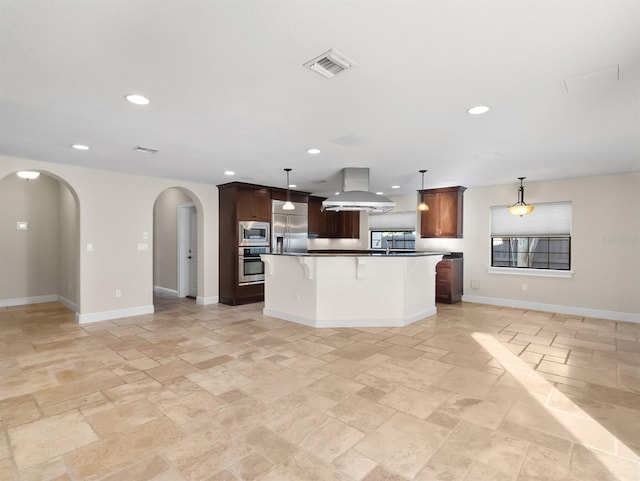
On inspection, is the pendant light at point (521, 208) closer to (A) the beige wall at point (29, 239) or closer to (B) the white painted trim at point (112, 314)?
(B) the white painted trim at point (112, 314)

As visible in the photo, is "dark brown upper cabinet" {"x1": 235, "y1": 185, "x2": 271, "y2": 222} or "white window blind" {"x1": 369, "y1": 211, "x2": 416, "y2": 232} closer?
"dark brown upper cabinet" {"x1": 235, "y1": 185, "x2": 271, "y2": 222}

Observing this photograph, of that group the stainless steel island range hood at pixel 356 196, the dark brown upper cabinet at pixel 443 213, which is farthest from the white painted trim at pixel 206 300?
the dark brown upper cabinet at pixel 443 213

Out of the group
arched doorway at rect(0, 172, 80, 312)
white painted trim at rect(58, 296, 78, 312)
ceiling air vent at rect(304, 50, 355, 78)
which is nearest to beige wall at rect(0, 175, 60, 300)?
arched doorway at rect(0, 172, 80, 312)

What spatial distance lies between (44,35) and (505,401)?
403cm

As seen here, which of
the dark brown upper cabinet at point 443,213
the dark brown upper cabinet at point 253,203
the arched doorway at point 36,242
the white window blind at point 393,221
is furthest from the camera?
the white window blind at point 393,221

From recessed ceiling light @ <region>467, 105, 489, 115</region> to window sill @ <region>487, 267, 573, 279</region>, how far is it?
4735 mm

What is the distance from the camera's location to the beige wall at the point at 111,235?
5270mm

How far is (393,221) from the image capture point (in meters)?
8.66

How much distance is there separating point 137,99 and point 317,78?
4.94 ft

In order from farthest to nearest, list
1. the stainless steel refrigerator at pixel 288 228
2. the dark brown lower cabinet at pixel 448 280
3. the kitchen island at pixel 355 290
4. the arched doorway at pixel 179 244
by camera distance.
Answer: the arched doorway at pixel 179 244 < the stainless steel refrigerator at pixel 288 228 < the dark brown lower cabinet at pixel 448 280 < the kitchen island at pixel 355 290

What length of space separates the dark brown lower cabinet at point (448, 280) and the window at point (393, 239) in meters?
1.24

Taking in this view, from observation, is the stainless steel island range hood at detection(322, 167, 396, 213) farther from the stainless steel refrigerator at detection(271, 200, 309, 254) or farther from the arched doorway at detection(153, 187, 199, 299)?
the arched doorway at detection(153, 187, 199, 299)

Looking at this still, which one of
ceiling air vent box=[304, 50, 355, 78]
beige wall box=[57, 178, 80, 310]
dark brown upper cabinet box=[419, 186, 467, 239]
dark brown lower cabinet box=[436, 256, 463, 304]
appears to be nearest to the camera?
ceiling air vent box=[304, 50, 355, 78]

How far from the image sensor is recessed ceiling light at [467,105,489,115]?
2.89m
